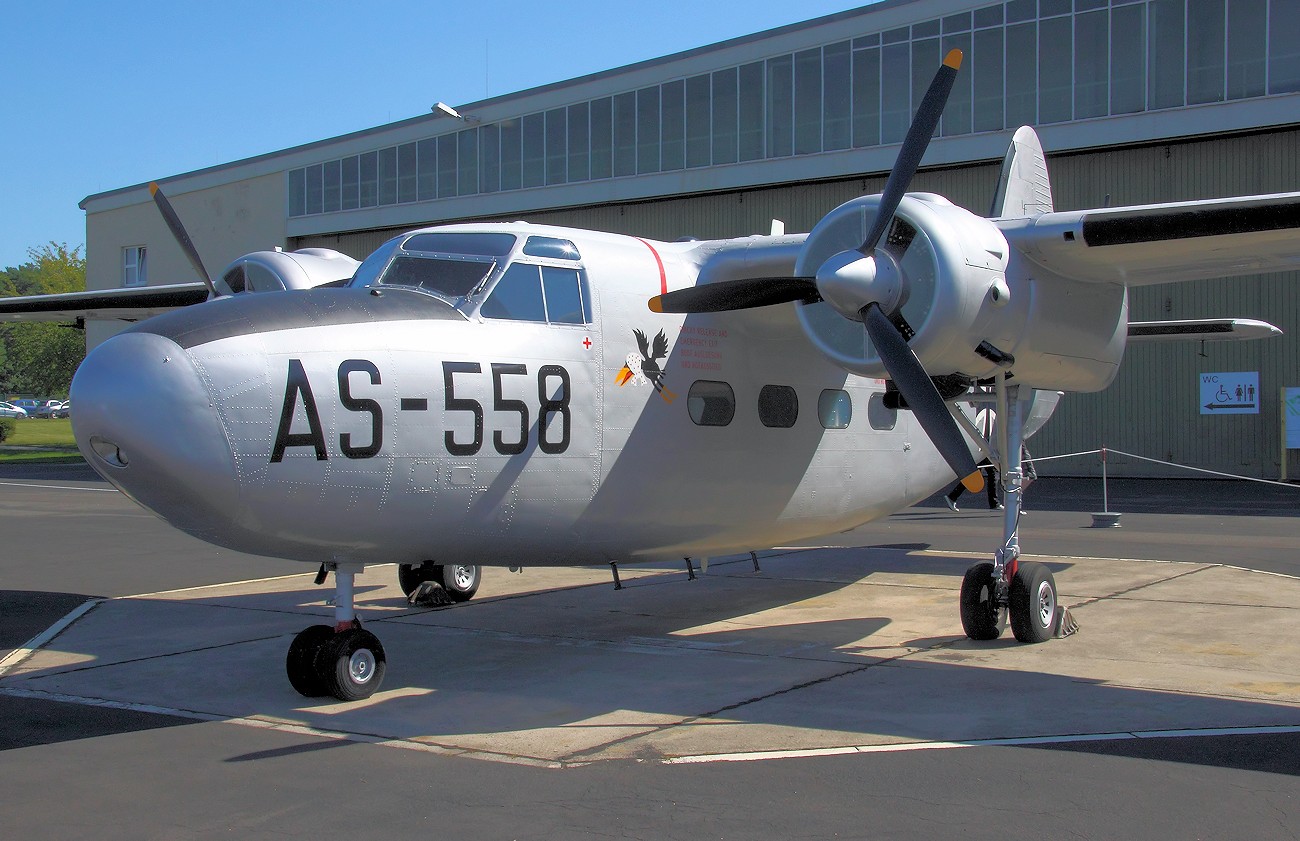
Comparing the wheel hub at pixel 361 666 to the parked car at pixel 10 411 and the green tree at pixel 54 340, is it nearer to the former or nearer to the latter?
the green tree at pixel 54 340

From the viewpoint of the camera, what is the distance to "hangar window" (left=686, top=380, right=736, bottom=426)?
33.2 ft

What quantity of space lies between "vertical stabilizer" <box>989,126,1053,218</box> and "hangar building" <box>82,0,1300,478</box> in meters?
20.6

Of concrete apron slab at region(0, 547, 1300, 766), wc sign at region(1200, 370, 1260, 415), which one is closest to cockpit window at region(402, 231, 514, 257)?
concrete apron slab at region(0, 547, 1300, 766)

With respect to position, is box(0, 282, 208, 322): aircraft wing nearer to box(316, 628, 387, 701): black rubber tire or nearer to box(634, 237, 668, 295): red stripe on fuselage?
box(634, 237, 668, 295): red stripe on fuselage

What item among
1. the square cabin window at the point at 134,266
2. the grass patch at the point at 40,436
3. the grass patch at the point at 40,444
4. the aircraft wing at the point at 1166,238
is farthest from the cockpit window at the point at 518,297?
the square cabin window at the point at 134,266

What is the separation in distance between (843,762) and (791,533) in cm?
502

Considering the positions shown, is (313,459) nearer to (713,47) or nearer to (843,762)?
(843,762)

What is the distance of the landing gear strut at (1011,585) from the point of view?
1021 cm

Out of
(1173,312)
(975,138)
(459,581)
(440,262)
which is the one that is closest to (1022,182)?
(440,262)

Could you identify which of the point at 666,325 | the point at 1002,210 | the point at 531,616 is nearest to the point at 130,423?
the point at 666,325

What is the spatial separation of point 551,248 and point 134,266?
54535mm

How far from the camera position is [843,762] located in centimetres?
661

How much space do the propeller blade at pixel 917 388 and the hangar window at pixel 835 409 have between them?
240cm

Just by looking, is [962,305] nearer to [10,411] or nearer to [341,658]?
[341,658]
